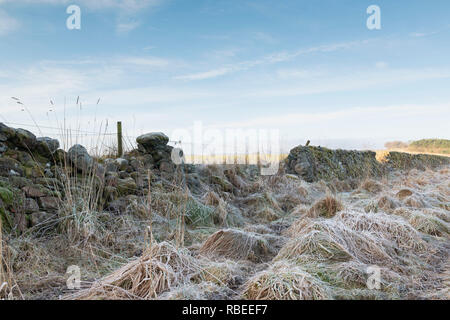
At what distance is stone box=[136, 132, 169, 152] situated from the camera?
644 cm

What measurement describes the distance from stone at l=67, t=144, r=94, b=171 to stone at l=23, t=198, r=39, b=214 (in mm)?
861

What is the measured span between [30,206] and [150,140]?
275 cm

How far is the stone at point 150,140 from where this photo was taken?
644 cm

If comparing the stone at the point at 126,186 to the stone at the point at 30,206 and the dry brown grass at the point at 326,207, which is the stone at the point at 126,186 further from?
the dry brown grass at the point at 326,207

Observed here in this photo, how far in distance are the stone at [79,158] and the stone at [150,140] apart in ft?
5.21

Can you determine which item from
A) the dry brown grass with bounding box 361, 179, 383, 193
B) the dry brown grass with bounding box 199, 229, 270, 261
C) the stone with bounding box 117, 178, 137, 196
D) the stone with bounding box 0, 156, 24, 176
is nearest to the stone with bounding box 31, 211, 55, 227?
the stone with bounding box 0, 156, 24, 176

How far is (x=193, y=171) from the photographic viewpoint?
6.95 m

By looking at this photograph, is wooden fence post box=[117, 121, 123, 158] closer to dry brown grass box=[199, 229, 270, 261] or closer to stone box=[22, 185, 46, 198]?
stone box=[22, 185, 46, 198]
